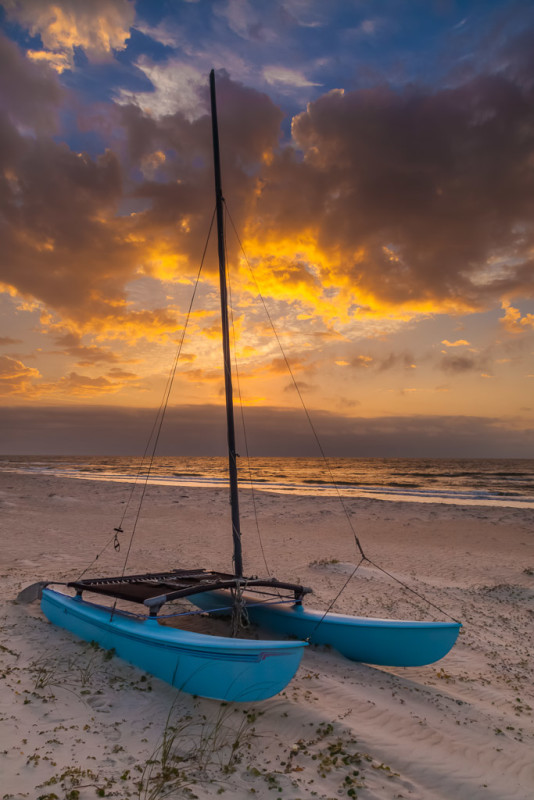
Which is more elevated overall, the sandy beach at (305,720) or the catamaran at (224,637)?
the catamaran at (224,637)

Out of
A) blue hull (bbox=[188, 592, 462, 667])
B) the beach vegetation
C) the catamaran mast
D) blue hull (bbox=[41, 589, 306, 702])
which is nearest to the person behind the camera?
the beach vegetation

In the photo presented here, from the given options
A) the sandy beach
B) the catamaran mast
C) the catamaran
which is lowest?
the sandy beach

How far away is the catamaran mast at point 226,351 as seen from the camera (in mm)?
7984

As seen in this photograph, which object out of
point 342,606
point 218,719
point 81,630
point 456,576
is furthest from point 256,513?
point 218,719

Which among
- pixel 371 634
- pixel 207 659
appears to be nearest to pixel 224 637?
pixel 207 659

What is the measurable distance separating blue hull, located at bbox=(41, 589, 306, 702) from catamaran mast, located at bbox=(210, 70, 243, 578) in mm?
2088

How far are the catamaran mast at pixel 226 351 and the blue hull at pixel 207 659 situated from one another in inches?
82.2

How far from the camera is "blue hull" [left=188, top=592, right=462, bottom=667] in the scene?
6.59 metres

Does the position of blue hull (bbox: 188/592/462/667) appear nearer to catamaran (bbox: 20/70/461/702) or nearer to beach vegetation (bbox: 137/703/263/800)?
catamaran (bbox: 20/70/461/702)

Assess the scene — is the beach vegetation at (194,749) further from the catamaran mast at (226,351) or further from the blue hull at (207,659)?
the catamaran mast at (226,351)

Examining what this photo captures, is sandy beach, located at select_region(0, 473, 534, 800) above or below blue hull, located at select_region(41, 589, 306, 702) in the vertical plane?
below

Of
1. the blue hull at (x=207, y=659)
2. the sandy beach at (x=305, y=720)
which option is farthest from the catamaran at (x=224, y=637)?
the sandy beach at (x=305, y=720)

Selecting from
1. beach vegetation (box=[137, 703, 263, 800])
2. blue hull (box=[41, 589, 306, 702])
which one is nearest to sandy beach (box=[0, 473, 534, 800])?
beach vegetation (box=[137, 703, 263, 800])

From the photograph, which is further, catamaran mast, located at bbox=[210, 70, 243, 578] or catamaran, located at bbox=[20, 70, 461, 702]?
catamaran mast, located at bbox=[210, 70, 243, 578]
